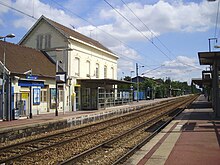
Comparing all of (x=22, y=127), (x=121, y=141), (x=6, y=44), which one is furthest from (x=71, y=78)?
(x=121, y=141)

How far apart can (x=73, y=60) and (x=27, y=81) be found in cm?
1068

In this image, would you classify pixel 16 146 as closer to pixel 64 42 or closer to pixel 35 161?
pixel 35 161

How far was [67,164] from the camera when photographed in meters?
8.51

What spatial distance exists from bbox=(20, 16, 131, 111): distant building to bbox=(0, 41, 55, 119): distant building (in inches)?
72.4

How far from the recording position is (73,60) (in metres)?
33.9

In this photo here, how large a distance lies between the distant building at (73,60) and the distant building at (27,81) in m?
1.84

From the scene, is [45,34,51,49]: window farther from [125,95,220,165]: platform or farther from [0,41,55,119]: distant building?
[125,95,220,165]: platform

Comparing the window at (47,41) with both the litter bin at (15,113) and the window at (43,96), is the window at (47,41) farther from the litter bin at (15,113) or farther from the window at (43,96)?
the litter bin at (15,113)

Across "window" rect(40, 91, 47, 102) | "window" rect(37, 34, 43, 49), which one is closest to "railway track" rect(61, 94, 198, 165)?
"window" rect(40, 91, 47, 102)

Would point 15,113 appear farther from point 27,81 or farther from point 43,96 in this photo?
point 43,96

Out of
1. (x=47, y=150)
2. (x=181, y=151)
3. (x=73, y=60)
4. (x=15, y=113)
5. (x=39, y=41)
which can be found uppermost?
(x=39, y=41)

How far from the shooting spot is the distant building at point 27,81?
22016mm

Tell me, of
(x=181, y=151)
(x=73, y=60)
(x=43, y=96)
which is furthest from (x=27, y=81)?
(x=181, y=151)

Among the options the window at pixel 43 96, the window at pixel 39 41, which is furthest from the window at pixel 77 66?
the window at pixel 43 96
